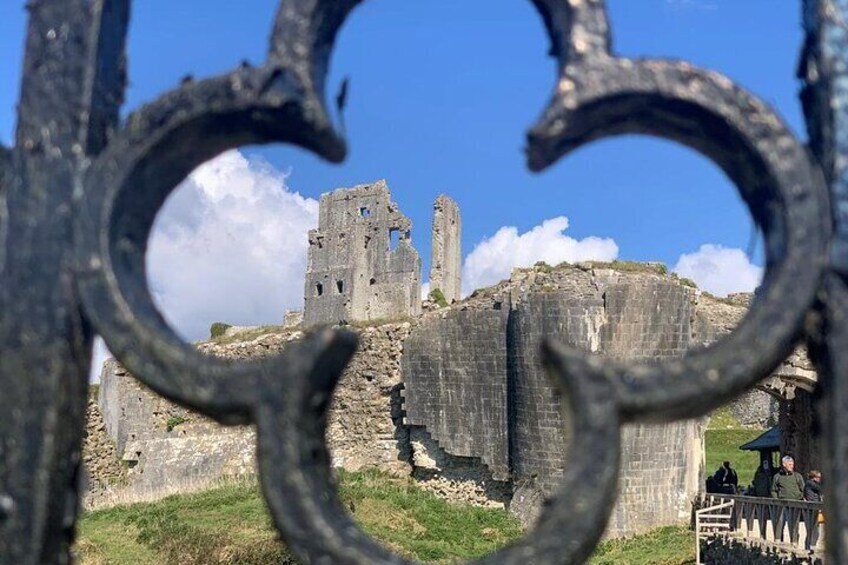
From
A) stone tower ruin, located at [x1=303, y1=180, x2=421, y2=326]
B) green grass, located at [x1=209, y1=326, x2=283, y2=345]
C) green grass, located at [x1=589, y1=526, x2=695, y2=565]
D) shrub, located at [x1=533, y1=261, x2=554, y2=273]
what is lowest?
green grass, located at [x1=589, y1=526, x2=695, y2=565]

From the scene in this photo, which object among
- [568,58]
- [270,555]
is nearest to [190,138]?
[568,58]

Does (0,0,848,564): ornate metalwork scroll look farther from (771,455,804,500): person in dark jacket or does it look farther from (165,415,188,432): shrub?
(165,415,188,432): shrub

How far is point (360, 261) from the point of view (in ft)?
145

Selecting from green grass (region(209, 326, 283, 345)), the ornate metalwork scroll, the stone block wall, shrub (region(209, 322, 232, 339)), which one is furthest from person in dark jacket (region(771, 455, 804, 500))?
shrub (region(209, 322, 232, 339))

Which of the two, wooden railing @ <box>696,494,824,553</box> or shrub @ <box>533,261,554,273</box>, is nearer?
wooden railing @ <box>696,494,824,553</box>

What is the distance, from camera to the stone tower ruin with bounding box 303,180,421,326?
144 feet

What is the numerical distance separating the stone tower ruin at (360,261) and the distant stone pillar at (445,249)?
100cm

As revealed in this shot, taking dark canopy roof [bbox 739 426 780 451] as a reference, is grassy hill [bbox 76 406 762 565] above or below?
below

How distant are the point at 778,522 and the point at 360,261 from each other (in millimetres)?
35481

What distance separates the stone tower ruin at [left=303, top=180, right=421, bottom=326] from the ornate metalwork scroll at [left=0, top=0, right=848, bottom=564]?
137ft

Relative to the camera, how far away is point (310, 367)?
1015 mm

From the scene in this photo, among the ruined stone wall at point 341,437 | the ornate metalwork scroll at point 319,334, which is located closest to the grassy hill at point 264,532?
the ruined stone wall at point 341,437

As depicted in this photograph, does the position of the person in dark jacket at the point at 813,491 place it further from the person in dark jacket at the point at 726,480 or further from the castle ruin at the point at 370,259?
the castle ruin at the point at 370,259

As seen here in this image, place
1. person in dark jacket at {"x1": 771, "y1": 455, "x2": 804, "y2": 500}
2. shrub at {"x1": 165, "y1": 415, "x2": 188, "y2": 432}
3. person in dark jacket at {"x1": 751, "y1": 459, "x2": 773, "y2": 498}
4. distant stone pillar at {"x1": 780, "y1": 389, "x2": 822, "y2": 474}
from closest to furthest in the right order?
person in dark jacket at {"x1": 771, "y1": 455, "x2": 804, "y2": 500} → person in dark jacket at {"x1": 751, "y1": 459, "x2": 773, "y2": 498} → distant stone pillar at {"x1": 780, "y1": 389, "x2": 822, "y2": 474} → shrub at {"x1": 165, "y1": 415, "x2": 188, "y2": 432}
